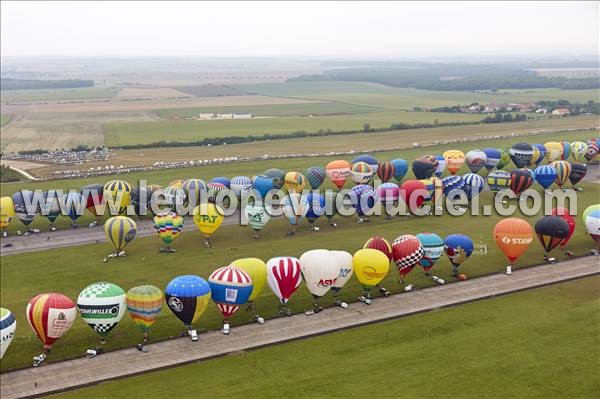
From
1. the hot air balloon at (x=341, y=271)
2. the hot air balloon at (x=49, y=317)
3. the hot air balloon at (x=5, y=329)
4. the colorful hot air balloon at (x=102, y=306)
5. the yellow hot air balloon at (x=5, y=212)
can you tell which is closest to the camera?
the hot air balloon at (x=5, y=329)

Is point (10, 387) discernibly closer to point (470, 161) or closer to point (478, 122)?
point (470, 161)

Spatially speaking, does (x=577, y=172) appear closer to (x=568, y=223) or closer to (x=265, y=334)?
(x=568, y=223)

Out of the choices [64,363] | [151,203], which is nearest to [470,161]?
[151,203]

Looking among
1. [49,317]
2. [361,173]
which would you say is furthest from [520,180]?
[49,317]

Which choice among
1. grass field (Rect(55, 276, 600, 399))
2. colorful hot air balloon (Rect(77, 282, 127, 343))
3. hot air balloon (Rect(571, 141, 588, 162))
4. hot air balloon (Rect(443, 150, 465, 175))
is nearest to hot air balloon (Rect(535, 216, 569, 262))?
grass field (Rect(55, 276, 600, 399))

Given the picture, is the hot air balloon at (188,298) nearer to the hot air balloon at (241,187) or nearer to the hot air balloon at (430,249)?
the hot air balloon at (430,249)

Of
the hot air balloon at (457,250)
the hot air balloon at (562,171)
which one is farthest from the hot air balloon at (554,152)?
the hot air balloon at (457,250)

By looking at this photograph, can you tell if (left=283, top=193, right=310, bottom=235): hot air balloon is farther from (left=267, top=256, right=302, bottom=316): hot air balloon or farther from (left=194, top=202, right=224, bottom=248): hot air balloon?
(left=267, top=256, right=302, bottom=316): hot air balloon
